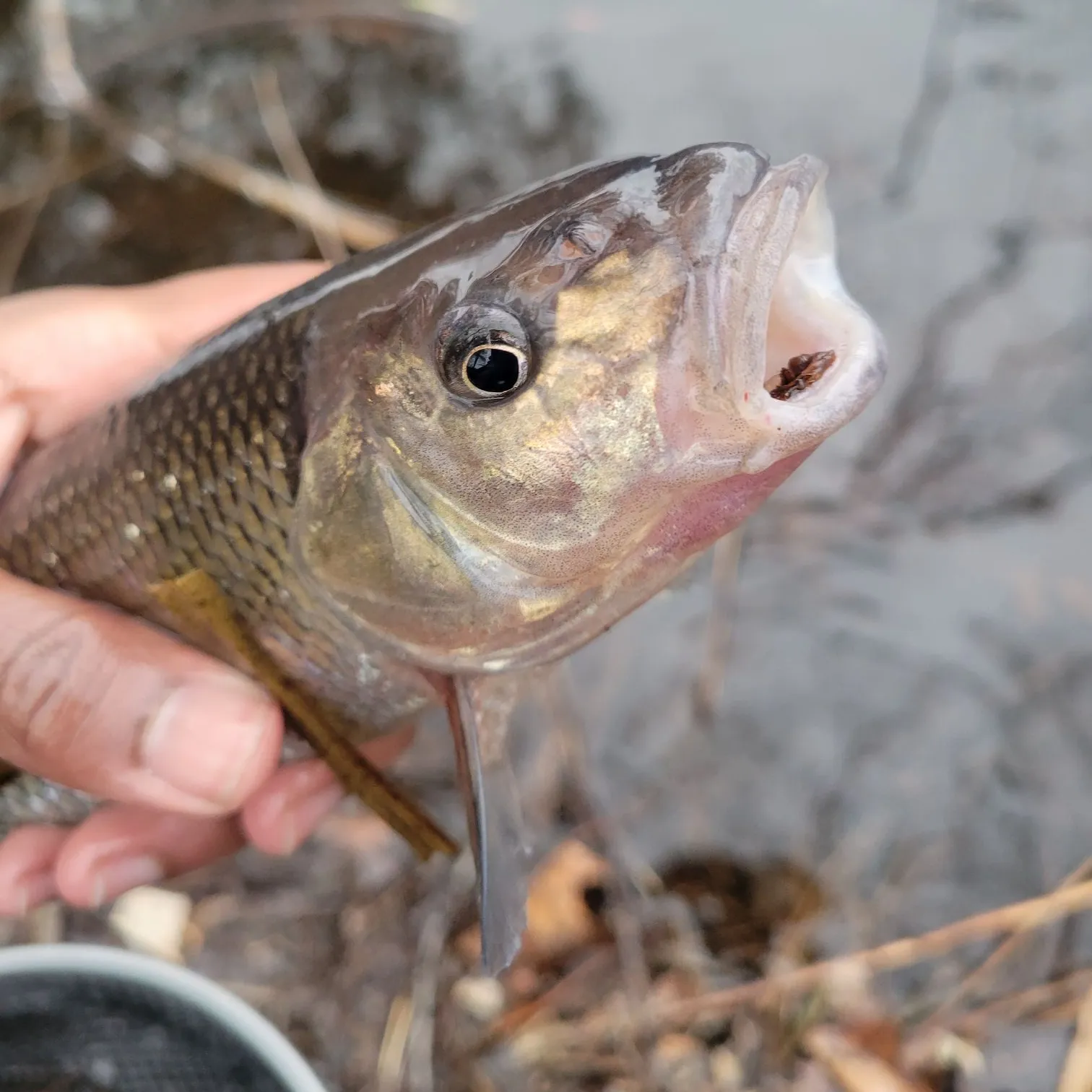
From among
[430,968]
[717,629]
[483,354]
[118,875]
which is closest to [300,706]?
[483,354]

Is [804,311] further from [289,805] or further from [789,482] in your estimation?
[789,482]

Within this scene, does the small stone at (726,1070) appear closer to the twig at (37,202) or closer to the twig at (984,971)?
the twig at (984,971)

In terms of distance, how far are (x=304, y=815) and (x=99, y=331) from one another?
4.67ft

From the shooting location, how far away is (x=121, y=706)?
174cm

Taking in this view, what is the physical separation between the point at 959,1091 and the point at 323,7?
581 cm

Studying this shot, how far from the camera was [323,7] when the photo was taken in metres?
5.43

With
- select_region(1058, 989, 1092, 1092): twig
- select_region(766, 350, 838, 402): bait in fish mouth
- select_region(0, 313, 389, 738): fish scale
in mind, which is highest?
select_region(0, 313, 389, 738): fish scale

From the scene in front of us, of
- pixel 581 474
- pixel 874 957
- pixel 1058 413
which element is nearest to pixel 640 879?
pixel 874 957

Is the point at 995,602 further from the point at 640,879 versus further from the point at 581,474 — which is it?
the point at 581,474

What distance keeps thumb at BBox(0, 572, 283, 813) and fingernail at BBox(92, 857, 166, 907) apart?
0.65 m

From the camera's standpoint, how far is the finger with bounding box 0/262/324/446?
8.28 feet

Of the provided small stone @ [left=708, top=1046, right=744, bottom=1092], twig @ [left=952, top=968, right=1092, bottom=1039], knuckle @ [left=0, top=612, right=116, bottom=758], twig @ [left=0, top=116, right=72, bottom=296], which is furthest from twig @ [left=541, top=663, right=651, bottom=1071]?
twig @ [left=0, top=116, right=72, bottom=296]

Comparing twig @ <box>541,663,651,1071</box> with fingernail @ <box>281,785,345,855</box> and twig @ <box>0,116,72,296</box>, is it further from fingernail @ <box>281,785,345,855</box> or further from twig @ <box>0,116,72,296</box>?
twig @ <box>0,116,72,296</box>

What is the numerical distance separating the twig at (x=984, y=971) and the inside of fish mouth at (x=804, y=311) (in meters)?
2.20
